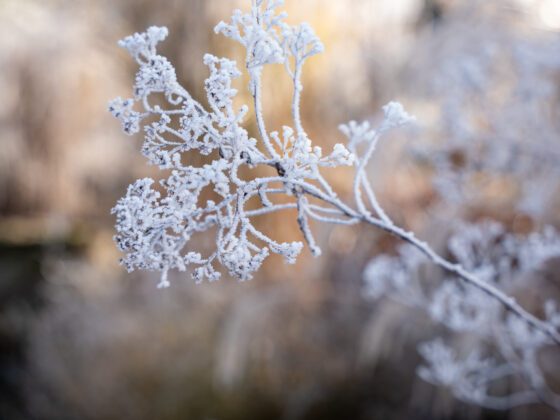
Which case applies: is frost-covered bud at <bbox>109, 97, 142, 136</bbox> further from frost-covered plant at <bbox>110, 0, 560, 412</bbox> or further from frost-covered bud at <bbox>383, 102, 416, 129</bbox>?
frost-covered bud at <bbox>383, 102, 416, 129</bbox>

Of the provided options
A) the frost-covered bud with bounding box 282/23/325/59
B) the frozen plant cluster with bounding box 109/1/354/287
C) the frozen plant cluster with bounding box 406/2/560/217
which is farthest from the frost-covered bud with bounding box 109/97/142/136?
the frozen plant cluster with bounding box 406/2/560/217

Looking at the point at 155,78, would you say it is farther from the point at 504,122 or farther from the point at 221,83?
the point at 504,122

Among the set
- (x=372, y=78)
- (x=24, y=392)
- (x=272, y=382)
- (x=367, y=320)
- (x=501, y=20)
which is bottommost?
(x=24, y=392)

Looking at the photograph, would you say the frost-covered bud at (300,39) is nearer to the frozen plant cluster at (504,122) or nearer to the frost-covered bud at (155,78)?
the frost-covered bud at (155,78)

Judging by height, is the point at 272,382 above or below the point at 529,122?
below

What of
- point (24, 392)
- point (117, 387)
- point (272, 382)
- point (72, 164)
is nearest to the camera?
point (272, 382)

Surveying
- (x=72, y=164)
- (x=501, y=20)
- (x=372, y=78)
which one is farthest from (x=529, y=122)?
(x=72, y=164)

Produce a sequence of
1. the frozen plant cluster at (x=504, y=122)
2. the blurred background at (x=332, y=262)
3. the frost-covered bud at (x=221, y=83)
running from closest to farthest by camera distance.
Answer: the frost-covered bud at (x=221, y=83) < the frozen plant cluster at (x=504, y=122) < the blurred background at (x=332, y=262)

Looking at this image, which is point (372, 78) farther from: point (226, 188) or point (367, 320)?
point (226, 188)

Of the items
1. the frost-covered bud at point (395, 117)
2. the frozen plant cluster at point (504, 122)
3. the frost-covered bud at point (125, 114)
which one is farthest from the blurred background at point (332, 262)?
the frost-covered bud at point (125, 114)
